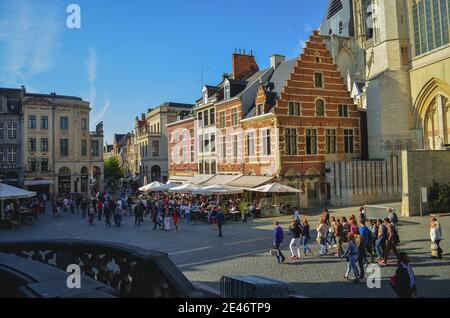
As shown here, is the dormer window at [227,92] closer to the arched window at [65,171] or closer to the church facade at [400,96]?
the church facade at [400,96]

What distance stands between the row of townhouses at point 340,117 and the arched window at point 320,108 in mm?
80

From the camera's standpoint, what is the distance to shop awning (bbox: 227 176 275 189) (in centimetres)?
2823

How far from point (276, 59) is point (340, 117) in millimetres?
8420

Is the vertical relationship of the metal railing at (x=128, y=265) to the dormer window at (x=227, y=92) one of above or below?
below

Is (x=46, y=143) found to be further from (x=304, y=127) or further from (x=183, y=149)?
(x=304, y=127)

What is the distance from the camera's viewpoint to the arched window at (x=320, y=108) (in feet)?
102

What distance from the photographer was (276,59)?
35.6 metres

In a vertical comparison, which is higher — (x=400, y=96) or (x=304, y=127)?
(x=400, y=96)

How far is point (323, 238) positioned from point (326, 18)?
221ft

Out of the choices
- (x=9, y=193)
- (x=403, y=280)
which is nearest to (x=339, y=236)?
(x=403, y=280)

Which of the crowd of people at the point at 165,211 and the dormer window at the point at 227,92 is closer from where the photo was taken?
the crowd of people at the point at 165,211

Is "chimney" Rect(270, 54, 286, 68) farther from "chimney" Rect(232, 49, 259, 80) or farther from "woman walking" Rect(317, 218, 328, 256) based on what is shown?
"woman walking" Rect(317, 218, 328, 256)

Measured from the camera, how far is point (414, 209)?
2306 centimetres

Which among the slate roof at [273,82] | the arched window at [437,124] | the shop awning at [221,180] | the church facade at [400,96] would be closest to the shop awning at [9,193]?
the shop awning at [221,180]
